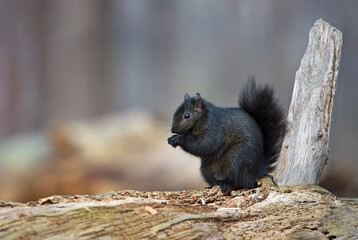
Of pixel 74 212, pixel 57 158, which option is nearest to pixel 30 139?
pixel 57 158

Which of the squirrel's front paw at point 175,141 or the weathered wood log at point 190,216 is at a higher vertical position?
the squirrel's front paw at point 175,141

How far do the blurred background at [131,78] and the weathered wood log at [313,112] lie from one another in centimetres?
91

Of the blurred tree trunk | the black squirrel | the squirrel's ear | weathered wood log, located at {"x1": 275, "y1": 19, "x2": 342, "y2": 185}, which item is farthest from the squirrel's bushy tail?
the blurred tree trunk

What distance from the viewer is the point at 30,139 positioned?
5.39m

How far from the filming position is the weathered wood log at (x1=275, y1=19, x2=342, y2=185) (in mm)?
2570

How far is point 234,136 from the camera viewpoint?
2723mm

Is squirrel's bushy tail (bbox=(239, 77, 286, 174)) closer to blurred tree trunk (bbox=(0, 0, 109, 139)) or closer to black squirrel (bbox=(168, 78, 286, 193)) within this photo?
black squirrel (bbox=(168, 78, 286, 193))

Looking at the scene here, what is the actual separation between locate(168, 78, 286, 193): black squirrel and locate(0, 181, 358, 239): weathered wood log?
183mm

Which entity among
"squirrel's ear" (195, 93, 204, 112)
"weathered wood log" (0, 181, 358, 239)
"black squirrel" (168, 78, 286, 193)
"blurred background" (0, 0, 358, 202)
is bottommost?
"weathered wood log" (0, 181, 358, 239)

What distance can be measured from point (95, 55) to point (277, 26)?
9.33ft

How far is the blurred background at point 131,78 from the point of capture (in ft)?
14.9

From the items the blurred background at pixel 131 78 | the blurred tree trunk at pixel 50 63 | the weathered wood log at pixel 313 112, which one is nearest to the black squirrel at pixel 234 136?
the weathered wood log at pixel 313 112

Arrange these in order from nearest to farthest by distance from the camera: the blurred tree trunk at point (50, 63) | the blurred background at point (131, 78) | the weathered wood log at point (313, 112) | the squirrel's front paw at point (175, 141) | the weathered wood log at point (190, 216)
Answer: the weathered wood log at point (190, 216) → the weathered wood log at point (313, 112) → the squirrel's front paw at point (175, 141) → the blurred background at point (131, 78) → the blurred tree trunk at point (50, 63)

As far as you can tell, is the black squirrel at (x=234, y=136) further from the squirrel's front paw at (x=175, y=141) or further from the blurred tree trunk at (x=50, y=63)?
the blurred tree trunk at (x=50, y=63)
